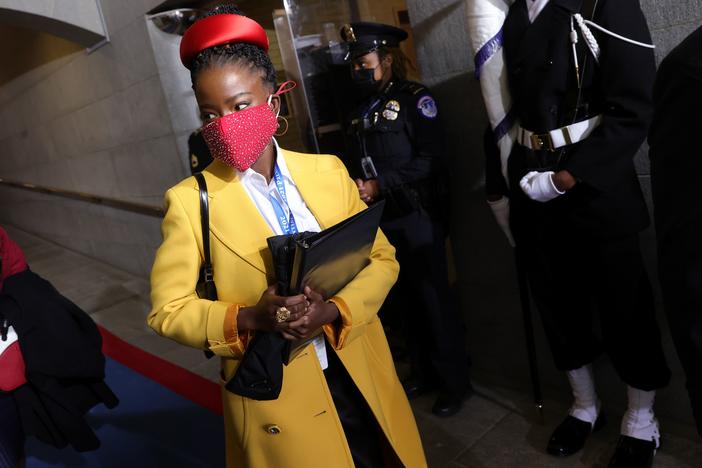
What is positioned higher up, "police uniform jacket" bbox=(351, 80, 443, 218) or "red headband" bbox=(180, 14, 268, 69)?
"red headband" bbox=(180, 14, 268, 69)

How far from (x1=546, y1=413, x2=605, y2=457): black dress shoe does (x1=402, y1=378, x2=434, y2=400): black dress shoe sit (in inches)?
26.1

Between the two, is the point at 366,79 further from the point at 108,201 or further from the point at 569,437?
the point at 108,201

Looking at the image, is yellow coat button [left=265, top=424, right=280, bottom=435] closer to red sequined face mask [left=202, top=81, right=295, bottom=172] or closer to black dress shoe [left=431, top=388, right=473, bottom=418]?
red sequined face mask [left=202, top=81, right=295, bottom=172]

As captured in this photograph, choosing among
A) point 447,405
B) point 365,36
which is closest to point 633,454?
point 447,405

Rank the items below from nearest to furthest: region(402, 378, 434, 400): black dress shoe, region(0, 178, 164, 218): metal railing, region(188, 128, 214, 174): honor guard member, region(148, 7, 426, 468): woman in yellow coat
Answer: region(148, 7, 426, 468): woman in yellow coat → region(402, 378, 434, 400): black dress shoe → region(188, 128, 214, 174): honor guard member → region(0, 178, 164, 218): metal railing

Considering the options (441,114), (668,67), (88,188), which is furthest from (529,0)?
(88,188)

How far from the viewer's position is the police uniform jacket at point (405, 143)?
2168mm

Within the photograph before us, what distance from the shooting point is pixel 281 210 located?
1178 millimetres

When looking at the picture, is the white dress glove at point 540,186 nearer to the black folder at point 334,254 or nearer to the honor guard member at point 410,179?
the honor guard member at point 410,179

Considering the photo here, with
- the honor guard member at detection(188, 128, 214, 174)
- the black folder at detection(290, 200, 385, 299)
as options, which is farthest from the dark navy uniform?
the honor guard member at detection(188, 128, 214, 174)

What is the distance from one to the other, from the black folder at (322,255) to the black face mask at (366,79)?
1.33 m

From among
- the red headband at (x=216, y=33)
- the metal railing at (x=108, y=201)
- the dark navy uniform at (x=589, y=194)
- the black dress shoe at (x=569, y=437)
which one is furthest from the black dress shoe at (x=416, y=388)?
the metal railing at (x=108, y=201)

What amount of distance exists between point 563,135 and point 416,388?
1.42 metres

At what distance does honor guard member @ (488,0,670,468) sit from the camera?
58.3 inches
